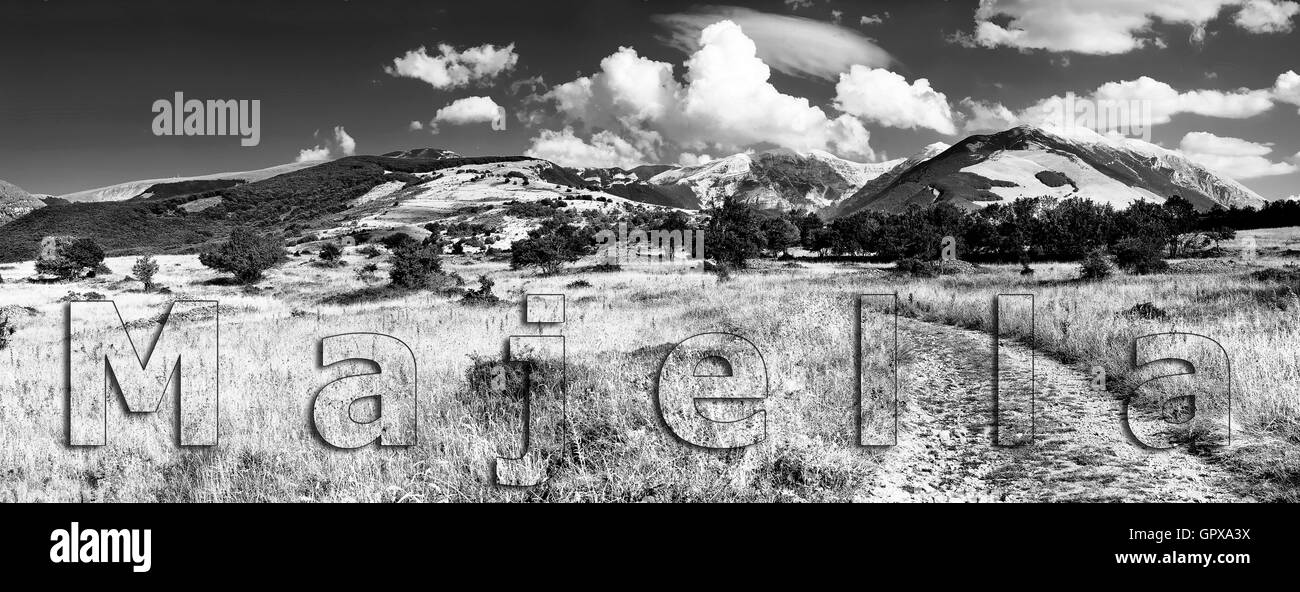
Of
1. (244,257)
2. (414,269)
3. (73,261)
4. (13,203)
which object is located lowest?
(414,269)

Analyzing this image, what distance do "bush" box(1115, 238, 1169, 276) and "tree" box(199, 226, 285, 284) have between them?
56313 millimetres

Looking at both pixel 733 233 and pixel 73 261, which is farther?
pixel 733 233

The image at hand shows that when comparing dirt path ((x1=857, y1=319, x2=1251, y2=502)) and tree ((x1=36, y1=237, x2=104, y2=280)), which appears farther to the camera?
tree ((x1=36, y1=237, x2=104, y2=280))

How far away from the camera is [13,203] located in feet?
394

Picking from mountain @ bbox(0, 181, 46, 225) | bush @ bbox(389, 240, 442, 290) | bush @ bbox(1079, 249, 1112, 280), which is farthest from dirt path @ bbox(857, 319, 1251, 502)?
mountain @ bbox(0, 181, 46, 225)

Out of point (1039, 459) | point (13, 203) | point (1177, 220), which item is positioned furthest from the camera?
A: point (13, 203)

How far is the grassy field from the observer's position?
541 centimetres

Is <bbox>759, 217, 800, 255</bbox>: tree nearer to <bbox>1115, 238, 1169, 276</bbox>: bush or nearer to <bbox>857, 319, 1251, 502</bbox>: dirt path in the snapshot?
<bbox>1115, 238, 1169, 276</bbox>: bush

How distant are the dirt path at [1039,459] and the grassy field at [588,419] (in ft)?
1.11

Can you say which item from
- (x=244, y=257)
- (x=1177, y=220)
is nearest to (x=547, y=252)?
(x=244, y=257)

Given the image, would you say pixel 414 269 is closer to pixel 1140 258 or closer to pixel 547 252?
pixel 547 252

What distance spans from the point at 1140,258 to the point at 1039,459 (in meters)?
35.5
